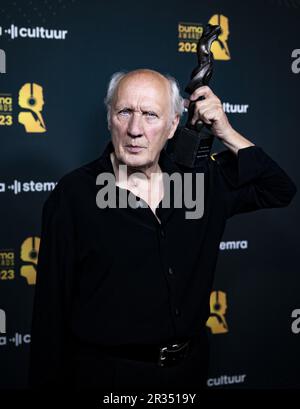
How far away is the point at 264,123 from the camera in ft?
8.14

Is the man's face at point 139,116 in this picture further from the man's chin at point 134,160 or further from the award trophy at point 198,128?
the award trophy at point 198,128

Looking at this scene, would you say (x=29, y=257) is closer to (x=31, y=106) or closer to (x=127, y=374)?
(x=31, y=106)

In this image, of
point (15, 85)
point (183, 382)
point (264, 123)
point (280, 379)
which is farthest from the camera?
point (280, 379)

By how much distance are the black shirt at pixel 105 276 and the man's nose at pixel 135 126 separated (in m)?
0.12

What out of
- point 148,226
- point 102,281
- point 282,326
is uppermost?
point 148,226

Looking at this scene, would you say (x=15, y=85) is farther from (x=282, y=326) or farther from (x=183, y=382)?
(x=282, y=326)

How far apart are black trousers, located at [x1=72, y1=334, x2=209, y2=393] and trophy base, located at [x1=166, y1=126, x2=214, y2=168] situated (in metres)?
0.58

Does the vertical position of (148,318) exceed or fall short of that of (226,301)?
it exceeds it

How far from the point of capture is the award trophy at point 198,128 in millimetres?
1523

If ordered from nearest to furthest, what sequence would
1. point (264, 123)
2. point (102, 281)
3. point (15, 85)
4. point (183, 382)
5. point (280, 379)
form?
point (102, 281), point (183, 382), point (15, 85), point (264, 123), point (280, 379)

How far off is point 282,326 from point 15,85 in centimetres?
178

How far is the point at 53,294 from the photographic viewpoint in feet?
4.52

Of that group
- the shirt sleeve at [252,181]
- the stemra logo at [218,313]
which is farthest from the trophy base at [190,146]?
the stemra logo at [218,313]
